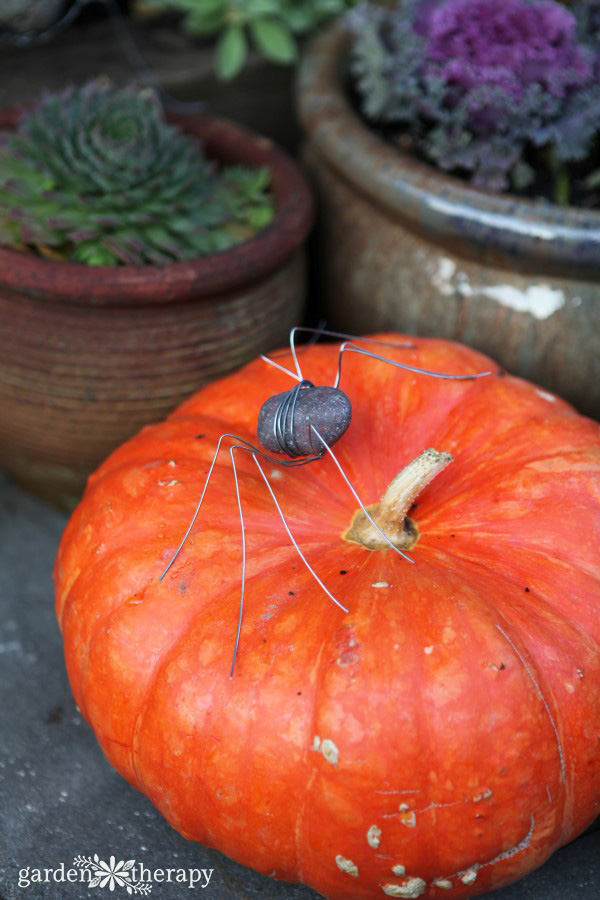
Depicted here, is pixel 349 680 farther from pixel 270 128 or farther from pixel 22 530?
pixel 270 128

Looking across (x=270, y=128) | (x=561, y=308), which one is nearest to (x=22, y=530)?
(x=561, y=308)

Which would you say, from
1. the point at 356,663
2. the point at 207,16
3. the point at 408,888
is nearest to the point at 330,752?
the point at 356,663

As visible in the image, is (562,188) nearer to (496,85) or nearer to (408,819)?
(496,85)

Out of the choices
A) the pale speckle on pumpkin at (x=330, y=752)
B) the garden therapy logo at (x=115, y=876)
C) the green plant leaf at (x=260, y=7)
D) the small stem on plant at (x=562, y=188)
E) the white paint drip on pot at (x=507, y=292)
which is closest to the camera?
the pale speckle on pumpkin at (x=330, y=752)

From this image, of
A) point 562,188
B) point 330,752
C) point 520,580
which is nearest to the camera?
point 330,752

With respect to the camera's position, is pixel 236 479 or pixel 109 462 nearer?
pixel 236 479

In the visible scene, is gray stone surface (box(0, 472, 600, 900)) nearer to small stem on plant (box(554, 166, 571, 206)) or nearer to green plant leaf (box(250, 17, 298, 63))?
small stem on plant (box(554, 166, 571, 206))

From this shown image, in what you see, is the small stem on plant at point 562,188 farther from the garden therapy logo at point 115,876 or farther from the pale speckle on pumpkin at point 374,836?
the garden therapy logo at point 115,876

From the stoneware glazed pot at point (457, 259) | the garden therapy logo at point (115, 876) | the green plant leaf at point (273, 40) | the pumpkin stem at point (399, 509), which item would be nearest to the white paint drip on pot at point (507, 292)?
the stoneware glazed pot at point (457, 259)
